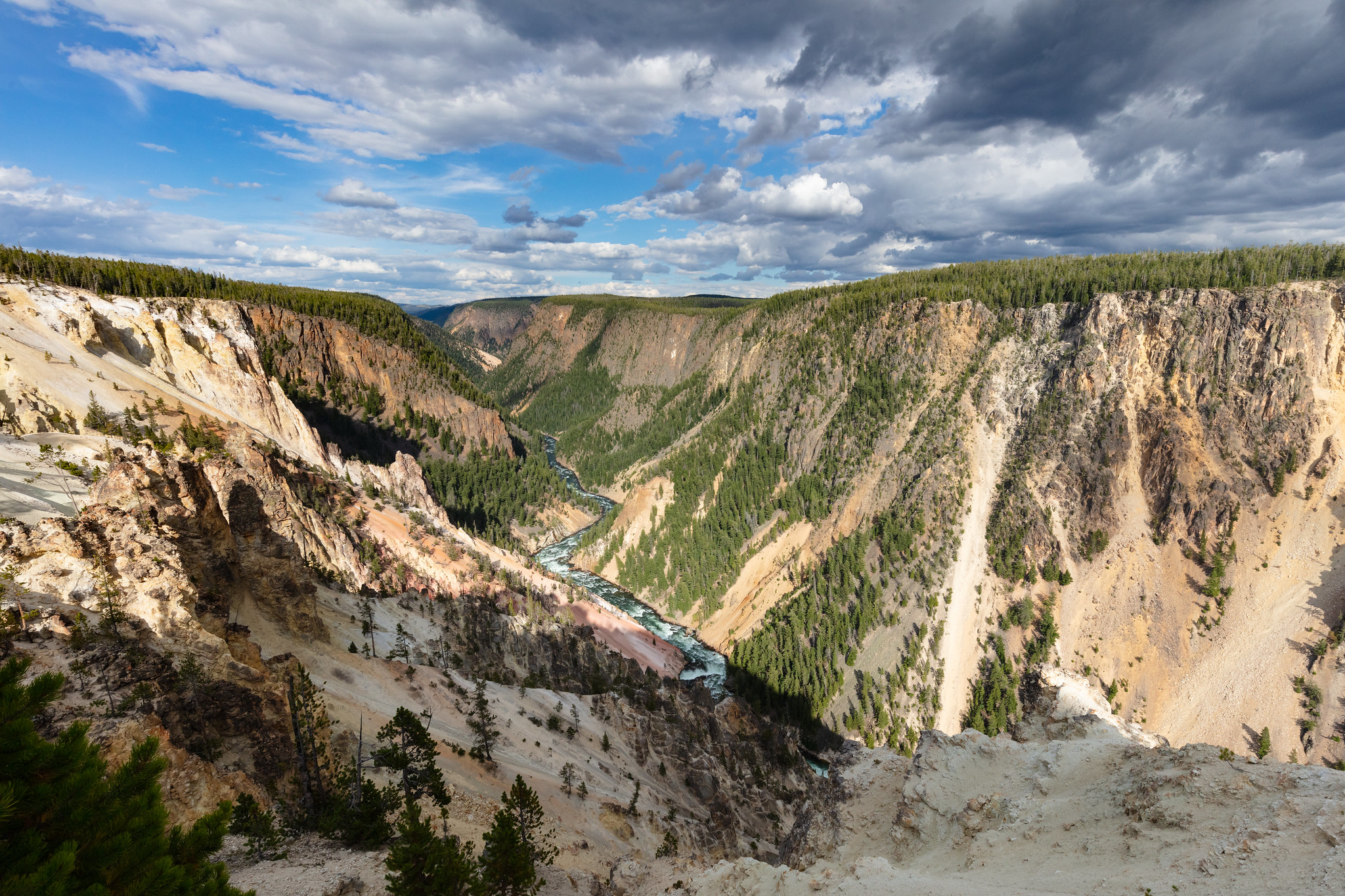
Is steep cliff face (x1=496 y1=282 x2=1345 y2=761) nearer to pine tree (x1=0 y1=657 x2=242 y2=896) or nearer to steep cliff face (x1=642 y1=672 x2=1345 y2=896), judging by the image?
steep cliff face (x1=642 y1=672 x2=1345 y2=896)

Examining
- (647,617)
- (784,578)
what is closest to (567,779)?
(784,578)

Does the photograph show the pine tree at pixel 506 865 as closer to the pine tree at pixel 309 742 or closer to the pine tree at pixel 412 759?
the pine tree at pixel 412 759

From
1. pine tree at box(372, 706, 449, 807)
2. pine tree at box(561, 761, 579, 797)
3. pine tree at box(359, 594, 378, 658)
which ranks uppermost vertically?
pine tree at box(372, 706, 449, 807)

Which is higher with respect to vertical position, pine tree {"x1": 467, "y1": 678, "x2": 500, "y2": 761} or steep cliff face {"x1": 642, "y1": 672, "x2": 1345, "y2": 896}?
steep cliff face {"x1": 642, "y1": 672, "x2": 1345, "y2": 896}

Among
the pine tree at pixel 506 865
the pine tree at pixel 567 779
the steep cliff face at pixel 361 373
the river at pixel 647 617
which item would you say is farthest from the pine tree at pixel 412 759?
the steep cliff face at pixel 361 373

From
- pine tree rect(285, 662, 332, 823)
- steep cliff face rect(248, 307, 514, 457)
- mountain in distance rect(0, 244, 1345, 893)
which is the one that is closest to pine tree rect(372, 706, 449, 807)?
mountain in distance rect(0, 244, 1345, 893)

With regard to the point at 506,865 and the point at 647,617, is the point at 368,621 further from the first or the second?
the point at 647,617
